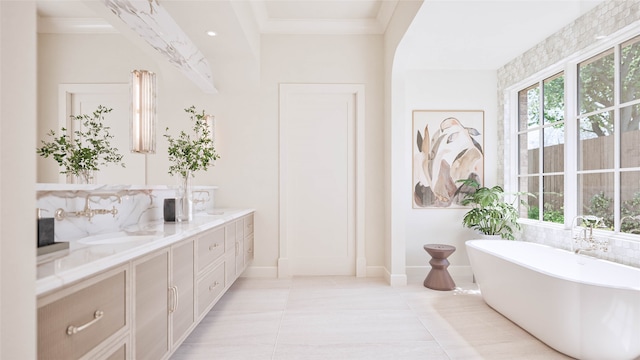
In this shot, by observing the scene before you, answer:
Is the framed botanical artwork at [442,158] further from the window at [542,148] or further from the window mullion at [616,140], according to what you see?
the window mullion at [616,140]

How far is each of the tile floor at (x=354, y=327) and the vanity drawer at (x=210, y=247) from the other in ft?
1.84

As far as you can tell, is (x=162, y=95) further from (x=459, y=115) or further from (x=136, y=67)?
(x=459, y=115)

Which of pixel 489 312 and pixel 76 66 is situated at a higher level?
pixel 76 66

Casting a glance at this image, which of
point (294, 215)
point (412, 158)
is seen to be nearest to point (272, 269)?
point (294, 215)

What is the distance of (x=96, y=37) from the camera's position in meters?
1.79

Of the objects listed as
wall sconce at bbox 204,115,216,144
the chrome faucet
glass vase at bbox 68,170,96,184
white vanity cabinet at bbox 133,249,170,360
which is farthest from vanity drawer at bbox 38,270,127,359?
wall sconce at bbox 204,115,216,144

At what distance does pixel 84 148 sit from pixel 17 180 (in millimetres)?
1161

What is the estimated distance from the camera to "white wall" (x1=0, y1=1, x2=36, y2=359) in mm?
624

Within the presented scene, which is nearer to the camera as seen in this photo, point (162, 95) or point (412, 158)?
point (162, 95)

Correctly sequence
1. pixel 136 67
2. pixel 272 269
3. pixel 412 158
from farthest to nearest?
1. pixel 412 158
2. pixel 272 269
3. pixel 136 67

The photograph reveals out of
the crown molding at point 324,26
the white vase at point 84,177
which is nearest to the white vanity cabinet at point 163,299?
the white vase at point 84,177

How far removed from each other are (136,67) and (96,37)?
313 millimetres

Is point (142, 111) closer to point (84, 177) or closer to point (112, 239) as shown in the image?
point (84, 177)

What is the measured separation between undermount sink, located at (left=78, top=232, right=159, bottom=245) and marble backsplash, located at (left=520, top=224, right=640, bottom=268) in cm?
326
